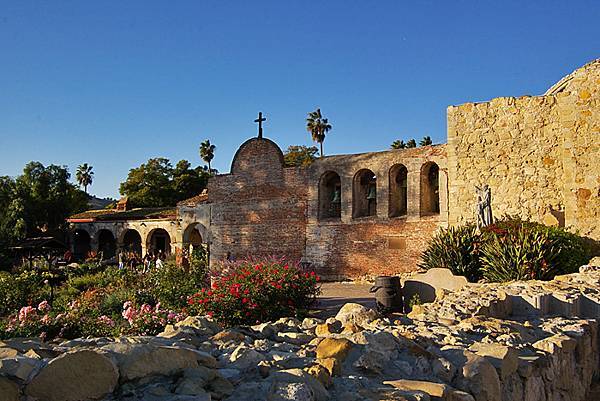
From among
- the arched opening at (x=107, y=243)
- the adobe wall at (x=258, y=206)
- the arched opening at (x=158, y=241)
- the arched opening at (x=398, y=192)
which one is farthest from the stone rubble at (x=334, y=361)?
the arched opening at (x=107, y=243)

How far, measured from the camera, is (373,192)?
67.6 feet

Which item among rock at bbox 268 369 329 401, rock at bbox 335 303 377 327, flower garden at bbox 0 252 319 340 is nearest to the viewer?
rock at bbox 268 369 329 401

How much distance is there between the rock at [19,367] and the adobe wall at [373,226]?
51.6ft

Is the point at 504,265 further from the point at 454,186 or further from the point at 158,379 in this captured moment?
the point at 158,379

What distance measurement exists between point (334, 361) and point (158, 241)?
31.7 meters

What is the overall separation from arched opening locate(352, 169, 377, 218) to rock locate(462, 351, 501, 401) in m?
15.9

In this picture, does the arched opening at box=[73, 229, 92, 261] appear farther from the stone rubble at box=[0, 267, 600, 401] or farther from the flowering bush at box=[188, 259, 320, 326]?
the stone rubble at box=[0, 267, 600, 401]

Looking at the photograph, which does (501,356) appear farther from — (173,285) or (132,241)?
(132,241)

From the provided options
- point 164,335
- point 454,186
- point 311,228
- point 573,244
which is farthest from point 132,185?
point 164,335

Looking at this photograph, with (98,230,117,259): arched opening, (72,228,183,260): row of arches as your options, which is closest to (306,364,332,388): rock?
(72,228,183,260): row of arches

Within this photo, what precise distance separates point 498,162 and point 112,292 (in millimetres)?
11463

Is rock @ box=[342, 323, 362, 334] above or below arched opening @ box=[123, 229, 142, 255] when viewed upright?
below

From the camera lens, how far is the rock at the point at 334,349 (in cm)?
379

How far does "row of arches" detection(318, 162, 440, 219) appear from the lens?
1852 centimetres
